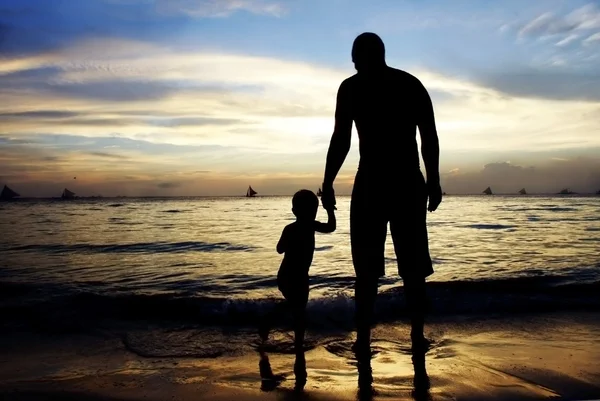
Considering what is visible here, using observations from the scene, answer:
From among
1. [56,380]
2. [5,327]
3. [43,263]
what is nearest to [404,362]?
[56,380]

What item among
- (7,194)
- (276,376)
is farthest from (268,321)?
(7,194)

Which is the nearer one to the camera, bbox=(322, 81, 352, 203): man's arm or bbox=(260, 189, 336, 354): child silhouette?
bbox=(322, 81, 352, 203): man's arm

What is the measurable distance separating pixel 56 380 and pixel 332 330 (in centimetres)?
319

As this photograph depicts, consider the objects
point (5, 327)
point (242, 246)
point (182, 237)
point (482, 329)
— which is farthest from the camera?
point (182, 237)

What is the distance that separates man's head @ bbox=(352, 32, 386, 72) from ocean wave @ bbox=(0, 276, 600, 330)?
3617 mm

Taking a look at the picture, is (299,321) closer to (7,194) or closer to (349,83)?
(349,83)

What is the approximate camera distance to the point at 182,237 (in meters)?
19.0

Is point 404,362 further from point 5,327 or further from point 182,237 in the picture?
point 182,237

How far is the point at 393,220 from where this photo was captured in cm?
370

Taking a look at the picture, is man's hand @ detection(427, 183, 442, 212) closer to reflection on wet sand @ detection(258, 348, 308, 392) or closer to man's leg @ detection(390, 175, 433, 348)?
man's leg @ detection(390, 175, 433, 348)

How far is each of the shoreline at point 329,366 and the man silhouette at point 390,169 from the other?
0.51 metres

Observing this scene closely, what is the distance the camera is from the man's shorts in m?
3.67

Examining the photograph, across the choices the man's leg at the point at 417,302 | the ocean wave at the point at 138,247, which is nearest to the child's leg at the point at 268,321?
the man's leg at the point at 417,302

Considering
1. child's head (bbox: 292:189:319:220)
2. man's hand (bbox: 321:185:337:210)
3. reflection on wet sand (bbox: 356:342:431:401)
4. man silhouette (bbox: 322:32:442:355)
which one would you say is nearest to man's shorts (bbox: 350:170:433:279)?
man silhouette (bbox: 322:32:442:355)
